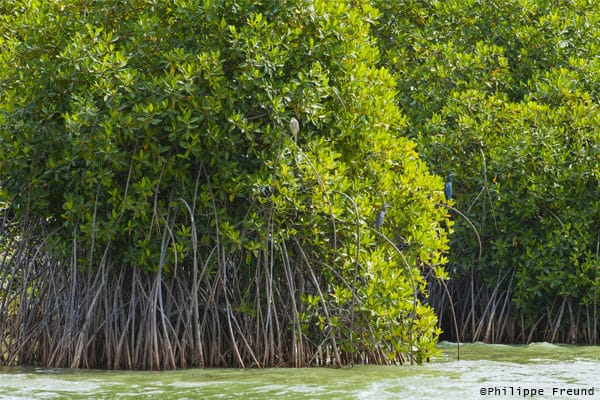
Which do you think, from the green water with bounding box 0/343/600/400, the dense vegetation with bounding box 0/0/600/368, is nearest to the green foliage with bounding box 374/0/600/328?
the dense vegetation with bounding box 0/0/600/368

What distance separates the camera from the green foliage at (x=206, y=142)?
8.32 metres

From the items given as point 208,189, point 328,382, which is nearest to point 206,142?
→ point 208,189

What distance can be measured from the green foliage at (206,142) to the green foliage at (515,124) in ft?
8.70

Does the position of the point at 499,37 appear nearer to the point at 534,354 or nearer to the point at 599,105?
the point at 599,105

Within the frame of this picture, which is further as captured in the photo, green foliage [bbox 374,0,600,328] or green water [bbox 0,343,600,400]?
green foliage [bbox 374,0,600,328]

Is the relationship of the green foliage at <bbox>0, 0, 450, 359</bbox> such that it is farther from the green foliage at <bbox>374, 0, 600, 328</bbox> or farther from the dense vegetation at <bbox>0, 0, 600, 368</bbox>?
the green foliage at <bbox>374, 0, 600, 328</bbox>

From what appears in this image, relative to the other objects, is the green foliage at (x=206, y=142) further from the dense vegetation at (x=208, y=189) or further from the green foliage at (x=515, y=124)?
the green foliage at (x=515, y=124)

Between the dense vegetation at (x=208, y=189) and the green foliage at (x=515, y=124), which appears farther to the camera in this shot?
the green foliage at (x=515, y=124)

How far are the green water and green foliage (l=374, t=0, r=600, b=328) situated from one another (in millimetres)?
2567

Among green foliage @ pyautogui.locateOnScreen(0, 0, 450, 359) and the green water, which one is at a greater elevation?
green foliage @ pyautogui.locateOnScreen(0, 0, 450, 359)

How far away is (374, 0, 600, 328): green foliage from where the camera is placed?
37.0 feet

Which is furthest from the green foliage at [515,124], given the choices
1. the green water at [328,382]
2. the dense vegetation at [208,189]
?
the green water at [328,382]

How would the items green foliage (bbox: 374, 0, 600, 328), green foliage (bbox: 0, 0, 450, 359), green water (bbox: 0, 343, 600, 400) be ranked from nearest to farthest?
green water (bbox: 0, 343, 600, 400) → green foliage (bbox: 0, 0, 450, 359) → green foliage (bbox: 374, 0, 600, 328)

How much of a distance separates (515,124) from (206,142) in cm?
428
